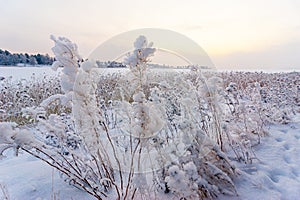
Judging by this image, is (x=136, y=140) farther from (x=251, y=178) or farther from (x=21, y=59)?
(x=21, y=59)

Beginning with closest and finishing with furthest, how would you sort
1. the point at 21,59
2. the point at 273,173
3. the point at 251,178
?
the point at 251,178 < the point at 273,173 < the point at 21,59

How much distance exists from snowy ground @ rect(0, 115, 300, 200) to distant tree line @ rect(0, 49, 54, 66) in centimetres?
2103

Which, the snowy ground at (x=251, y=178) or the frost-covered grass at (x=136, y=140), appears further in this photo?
the snowy ground at (x=251, y=178)

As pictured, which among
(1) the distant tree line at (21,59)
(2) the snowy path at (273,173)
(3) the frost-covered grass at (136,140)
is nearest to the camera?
(3) the frost-covered grass at (136,140)

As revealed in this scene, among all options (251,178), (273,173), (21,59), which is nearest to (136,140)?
(251,178)

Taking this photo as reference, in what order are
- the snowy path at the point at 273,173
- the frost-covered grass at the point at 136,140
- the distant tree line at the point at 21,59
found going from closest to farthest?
the frost-covered grass at the point at 136,140, the snowy path at the point at 273,173, the distant tree line at the point at 21,59

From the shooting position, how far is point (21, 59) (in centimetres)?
2547

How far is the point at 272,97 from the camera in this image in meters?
5.58

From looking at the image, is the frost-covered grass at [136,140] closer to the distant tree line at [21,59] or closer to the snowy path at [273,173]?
the snowy path at [273,173]

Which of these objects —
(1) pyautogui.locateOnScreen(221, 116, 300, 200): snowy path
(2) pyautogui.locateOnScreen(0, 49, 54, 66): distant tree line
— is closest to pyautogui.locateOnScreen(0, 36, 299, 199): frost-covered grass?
(1) pyautogui.locateOnScreen(221, 116, 300, 200): snowy path

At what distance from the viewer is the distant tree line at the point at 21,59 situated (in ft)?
76.4

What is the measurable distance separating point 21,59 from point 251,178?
27257 millimetres

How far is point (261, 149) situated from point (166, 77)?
1.46 metres

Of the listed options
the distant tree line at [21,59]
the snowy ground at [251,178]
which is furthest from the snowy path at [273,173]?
the distant tree line at [21,59]
